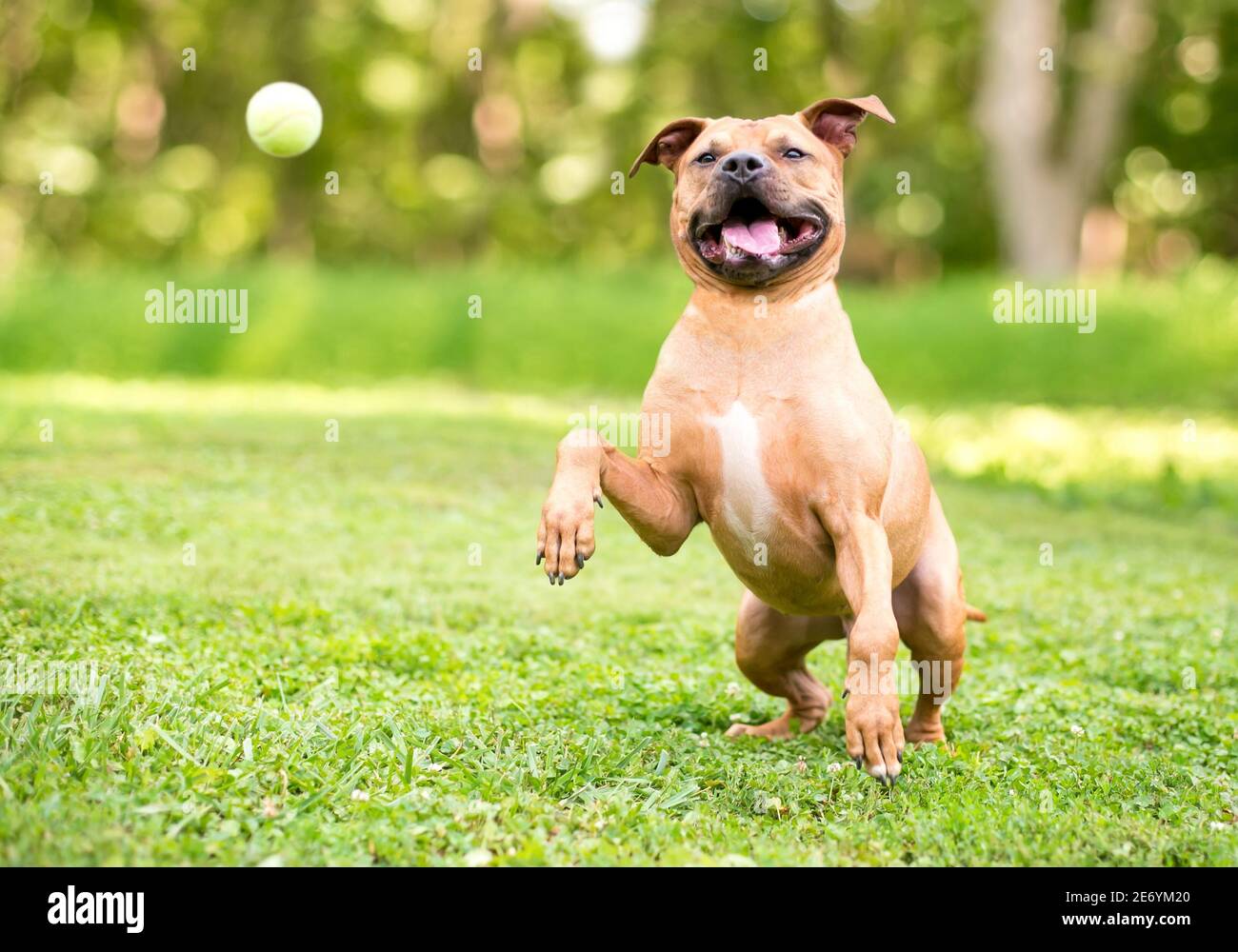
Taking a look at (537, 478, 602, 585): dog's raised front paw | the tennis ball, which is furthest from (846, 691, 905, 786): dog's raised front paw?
the tennis ball

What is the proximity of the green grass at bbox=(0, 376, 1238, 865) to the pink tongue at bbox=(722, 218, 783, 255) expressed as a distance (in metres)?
1.67

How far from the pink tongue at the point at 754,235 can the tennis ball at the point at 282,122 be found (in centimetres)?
334

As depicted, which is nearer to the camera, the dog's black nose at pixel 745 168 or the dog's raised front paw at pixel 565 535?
the dog's raised front paw at pixel 565 535

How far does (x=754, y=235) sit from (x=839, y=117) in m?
0.65

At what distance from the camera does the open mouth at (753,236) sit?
13.9 feet

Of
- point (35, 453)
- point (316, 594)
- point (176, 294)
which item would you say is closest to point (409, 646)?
point (316, 594)

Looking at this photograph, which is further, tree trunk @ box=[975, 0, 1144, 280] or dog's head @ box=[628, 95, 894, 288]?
tree trunk @ box=[975, 0, 1144, 280]

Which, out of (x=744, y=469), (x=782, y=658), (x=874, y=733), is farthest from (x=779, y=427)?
(x=782, y=658)

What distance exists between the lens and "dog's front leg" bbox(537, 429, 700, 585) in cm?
387

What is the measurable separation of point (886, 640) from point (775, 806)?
2.06 feet

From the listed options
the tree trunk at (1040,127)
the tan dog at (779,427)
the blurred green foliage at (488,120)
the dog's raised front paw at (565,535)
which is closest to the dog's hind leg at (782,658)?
the tan dog at (779,427)

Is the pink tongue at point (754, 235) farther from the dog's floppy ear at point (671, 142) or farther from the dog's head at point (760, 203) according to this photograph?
the dog's floppy ear at point (671, 142)

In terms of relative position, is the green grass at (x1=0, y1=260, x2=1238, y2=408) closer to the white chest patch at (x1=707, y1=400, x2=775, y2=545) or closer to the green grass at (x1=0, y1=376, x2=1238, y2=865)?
the green grass at (x1=0, y1=376, x2=1238, y2=865)

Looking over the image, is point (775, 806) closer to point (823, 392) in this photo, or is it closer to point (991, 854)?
point (991, 854)
